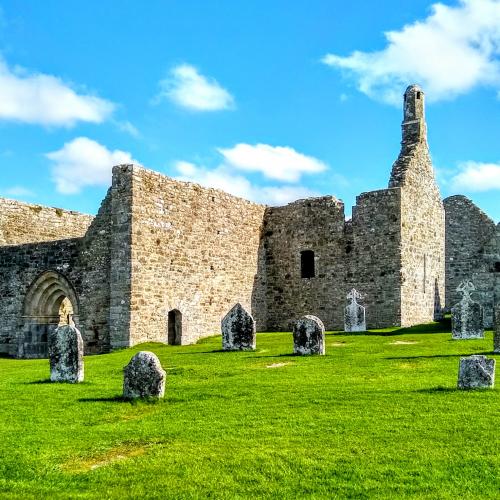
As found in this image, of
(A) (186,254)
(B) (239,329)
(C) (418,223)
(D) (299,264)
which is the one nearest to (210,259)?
(A) (186,254)

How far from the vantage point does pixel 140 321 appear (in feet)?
73.5

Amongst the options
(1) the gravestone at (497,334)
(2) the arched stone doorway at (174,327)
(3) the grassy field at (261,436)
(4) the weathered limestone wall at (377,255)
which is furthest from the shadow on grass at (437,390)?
(4) the weathered limestone wall at (377,255)

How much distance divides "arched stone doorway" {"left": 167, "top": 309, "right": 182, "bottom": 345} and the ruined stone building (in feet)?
0.19

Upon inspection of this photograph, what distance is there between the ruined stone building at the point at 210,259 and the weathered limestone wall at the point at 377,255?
0.04 meters

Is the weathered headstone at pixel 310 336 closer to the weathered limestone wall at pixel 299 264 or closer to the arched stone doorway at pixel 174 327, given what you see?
the arched stone doorway at pixel 174 327

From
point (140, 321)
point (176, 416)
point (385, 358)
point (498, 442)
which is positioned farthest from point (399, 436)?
point (140, 321)

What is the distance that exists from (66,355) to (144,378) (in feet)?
9.56

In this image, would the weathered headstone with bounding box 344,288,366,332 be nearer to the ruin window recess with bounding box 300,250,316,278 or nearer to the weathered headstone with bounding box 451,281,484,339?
the ruin window recess with bounding box 300,250,316,278

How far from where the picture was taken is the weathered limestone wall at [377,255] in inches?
1037

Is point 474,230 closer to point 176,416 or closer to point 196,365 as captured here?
point 196,365

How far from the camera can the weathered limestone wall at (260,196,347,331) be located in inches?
1099

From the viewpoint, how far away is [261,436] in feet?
29.1

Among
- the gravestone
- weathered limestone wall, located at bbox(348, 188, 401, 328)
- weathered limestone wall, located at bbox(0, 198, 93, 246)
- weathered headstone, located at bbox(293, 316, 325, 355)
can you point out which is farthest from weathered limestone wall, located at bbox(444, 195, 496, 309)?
weathered headstone, located at bbox(293, 316, 325, 355)

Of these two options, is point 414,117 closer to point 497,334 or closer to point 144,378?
point 497,334
